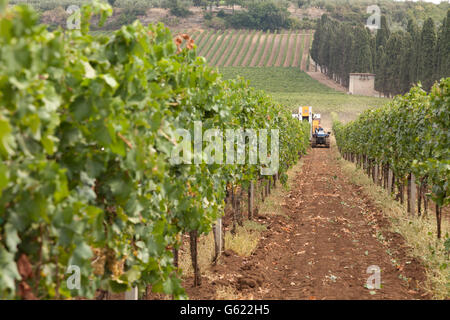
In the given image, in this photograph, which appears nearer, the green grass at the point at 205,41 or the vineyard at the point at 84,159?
the vineyard at the point at 84,159

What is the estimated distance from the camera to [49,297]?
2658 millimetres

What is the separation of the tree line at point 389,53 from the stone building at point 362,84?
1.11m

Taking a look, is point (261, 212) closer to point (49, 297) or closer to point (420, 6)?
point (49, 297)

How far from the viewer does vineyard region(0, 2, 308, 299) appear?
2.12 metres

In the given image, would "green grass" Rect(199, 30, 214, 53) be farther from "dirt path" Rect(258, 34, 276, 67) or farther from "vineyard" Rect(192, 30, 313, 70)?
"dirt path" Rect(258, 34, 276, 67)

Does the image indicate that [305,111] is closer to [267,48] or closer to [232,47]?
[232,47]

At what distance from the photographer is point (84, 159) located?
2771 mm

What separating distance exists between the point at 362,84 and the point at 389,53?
13192 millimetres

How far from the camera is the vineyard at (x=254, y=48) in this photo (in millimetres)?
95750

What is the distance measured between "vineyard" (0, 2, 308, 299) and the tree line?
71.3 ft

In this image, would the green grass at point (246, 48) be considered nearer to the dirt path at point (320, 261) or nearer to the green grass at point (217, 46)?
the green grass at point (217, 46)

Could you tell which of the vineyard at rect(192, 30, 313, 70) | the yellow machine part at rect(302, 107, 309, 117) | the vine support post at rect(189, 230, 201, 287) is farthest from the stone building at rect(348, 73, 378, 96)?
the vine support post at rect(189, 230, 201, 287)

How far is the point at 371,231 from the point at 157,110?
23.6 feet

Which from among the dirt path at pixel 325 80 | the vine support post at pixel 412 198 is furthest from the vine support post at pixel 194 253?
the dirt path at pixel 325 80
